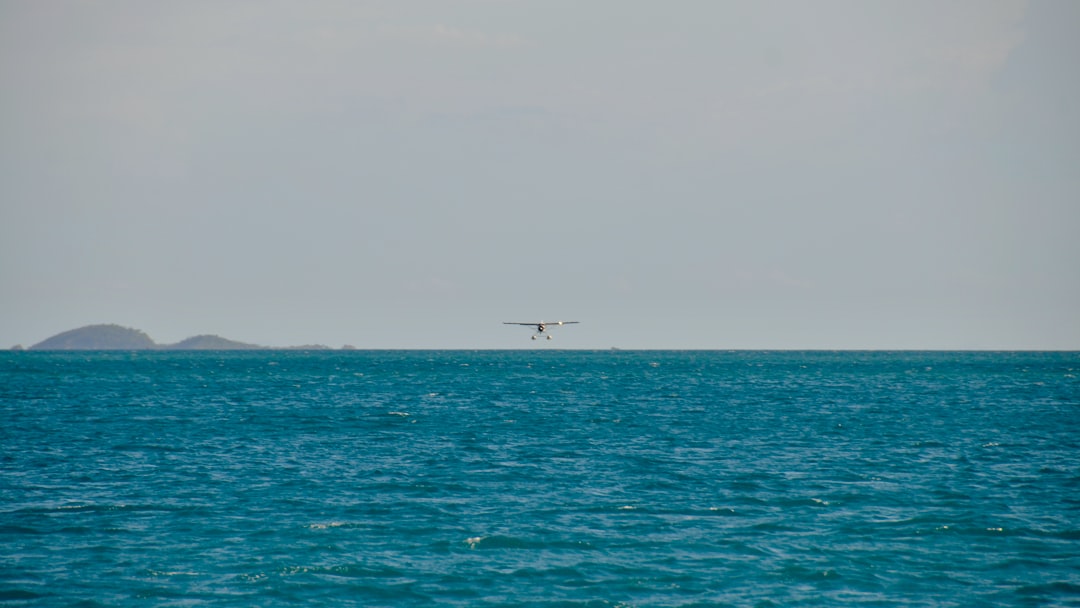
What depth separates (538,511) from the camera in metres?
35.1

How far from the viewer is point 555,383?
406 feet

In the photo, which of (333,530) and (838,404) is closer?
(333,530)

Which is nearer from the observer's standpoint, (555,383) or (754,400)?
(754,400)

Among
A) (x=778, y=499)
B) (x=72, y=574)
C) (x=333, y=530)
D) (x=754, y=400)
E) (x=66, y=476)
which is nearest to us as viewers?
(x=72, y=574)

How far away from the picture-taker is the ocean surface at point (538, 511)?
2645 cm

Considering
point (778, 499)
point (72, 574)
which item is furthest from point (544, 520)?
point (72, 574)

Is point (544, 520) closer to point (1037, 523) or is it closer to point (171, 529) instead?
point (171, 529)

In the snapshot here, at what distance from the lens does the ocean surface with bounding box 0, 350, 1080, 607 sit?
26453 mm

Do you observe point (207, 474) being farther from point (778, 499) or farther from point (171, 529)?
point (778, 499)

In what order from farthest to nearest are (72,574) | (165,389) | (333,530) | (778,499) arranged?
1. (165,389)
2. (778,499)
3. (333,530)
4. (72,574)

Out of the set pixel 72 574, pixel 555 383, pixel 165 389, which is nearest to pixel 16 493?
pixel 72 574

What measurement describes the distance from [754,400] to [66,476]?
6196cm

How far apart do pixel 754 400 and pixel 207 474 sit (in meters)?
57.8

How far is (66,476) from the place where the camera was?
4228cm
